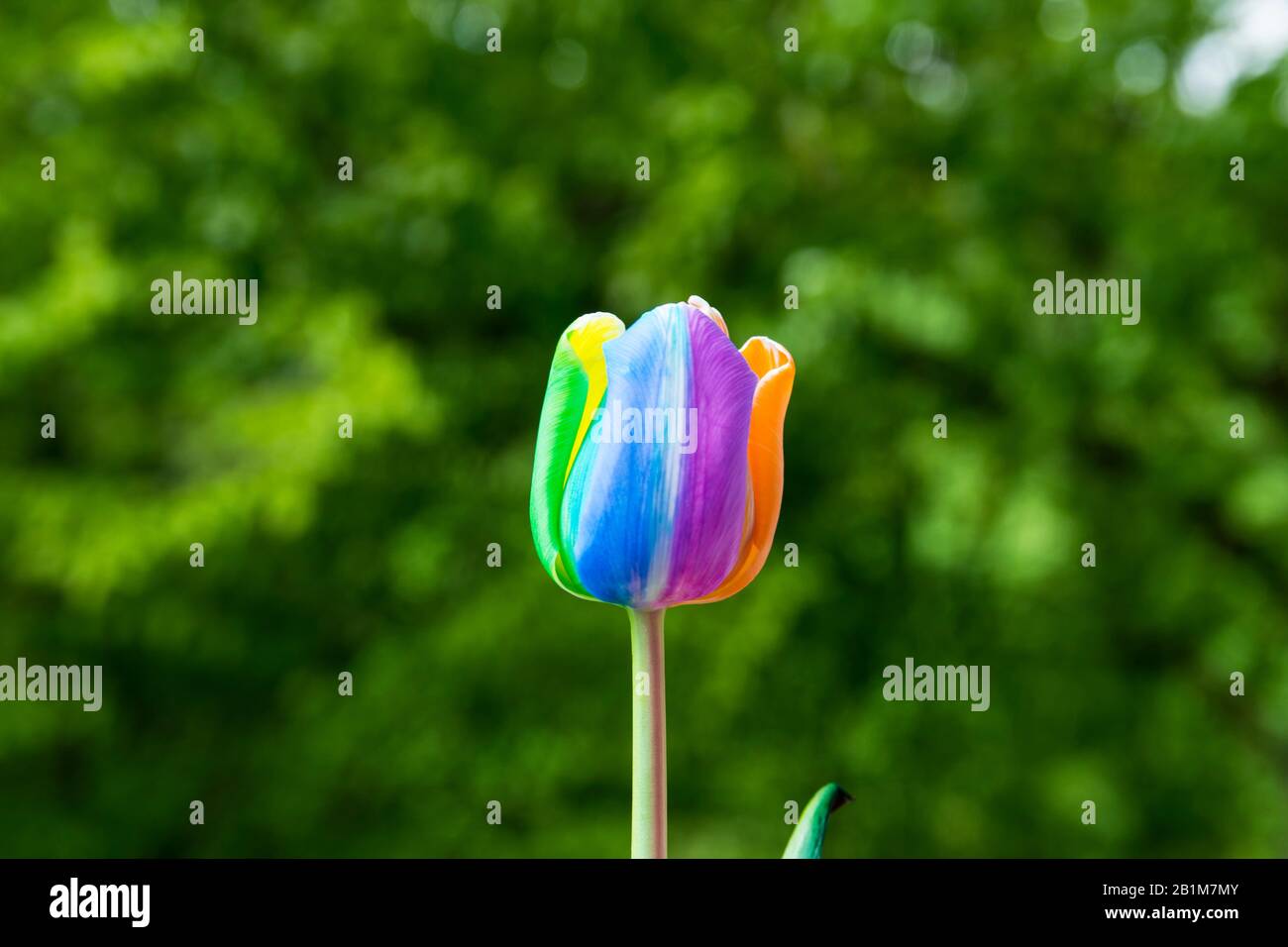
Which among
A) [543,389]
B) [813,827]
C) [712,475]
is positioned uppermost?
[543,389]

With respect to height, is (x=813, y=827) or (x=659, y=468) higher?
(x=659, y=468)

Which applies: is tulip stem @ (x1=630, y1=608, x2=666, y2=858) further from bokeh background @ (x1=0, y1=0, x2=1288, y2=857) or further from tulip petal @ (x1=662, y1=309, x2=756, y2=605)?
bokeh background @ (x1=0, y1=0, x2=1288, y2=857)

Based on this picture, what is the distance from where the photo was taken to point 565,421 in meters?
0.44

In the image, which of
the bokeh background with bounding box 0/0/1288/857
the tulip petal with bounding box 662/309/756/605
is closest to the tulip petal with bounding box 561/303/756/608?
the tulip petal with bounding box 662/309/756/605

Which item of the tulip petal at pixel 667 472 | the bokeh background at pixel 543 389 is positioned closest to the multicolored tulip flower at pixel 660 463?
the tulip petal at pixel 667 472

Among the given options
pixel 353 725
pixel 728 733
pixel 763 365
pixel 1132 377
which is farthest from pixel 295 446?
pixel 763 365

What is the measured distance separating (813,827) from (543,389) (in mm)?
3021

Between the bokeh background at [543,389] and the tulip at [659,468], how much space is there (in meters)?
2.55

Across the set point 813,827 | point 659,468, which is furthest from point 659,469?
point 813,827

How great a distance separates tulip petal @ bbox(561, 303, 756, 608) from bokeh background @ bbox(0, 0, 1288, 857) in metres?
2.57

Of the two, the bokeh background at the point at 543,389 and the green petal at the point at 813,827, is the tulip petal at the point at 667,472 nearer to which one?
the green petal at the point at 813,827

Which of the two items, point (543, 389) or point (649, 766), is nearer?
point (649, 766)

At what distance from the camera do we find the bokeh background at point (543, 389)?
3.13 metres

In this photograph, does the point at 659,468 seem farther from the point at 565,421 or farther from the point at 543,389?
the point at 543,389
